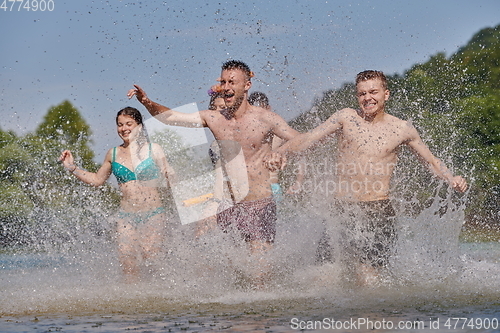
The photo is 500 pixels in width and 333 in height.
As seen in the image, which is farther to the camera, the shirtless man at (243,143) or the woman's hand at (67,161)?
the woman's hand at (67,161)

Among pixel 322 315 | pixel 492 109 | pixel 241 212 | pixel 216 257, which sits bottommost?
pixel 322 315

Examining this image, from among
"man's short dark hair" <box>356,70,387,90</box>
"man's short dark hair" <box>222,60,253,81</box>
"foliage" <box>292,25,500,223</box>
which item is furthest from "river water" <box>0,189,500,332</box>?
"foliage" <box>292,25,500,223</box>

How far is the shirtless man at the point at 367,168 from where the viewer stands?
6.27 m

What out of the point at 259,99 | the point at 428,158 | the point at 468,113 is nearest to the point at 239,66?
the point at 259,99

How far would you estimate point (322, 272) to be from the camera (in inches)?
245

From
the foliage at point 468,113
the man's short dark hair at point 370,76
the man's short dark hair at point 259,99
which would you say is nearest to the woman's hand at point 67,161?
the man's short dark hair at point 259,99

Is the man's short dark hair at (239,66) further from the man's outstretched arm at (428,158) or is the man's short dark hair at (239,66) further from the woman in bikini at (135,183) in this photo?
the man's outstretched arm at (428,158)

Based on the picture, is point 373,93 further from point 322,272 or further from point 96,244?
point 96,244

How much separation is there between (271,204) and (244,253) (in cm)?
49

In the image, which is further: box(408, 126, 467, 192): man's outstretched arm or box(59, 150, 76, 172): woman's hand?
box(59, 150, 76, 172): woman's hand

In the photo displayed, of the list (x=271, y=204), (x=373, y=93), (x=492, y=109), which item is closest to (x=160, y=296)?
(x=271, y=204)

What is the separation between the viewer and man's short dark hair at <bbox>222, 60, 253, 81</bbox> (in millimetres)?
6363

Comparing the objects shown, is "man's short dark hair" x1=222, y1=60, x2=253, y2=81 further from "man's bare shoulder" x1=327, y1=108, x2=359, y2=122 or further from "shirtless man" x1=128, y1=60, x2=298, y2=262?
"man's bare shoulder" x1=327, y1=108, x2=359, y2=122

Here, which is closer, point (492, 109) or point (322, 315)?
point (322, 315)
